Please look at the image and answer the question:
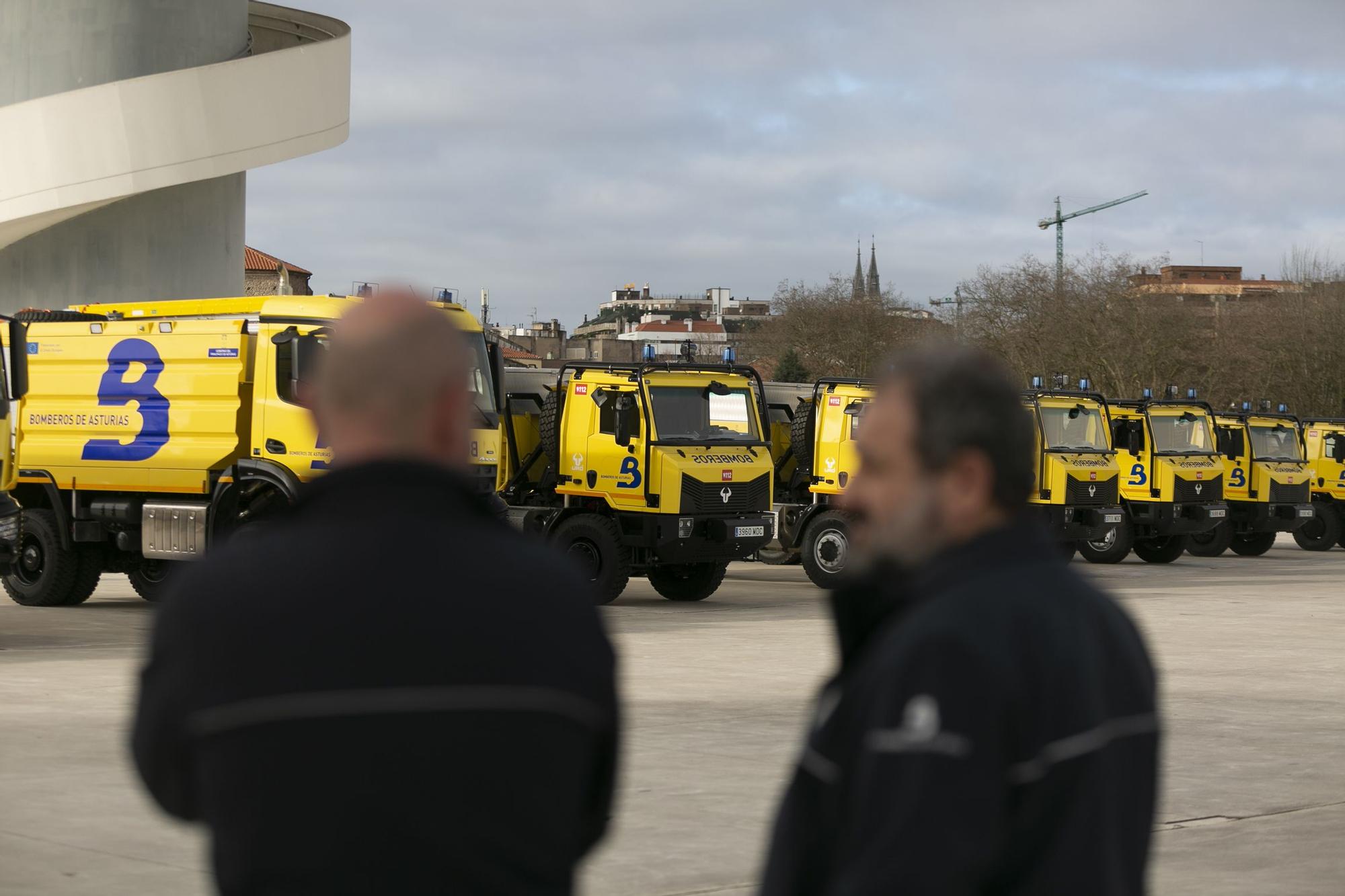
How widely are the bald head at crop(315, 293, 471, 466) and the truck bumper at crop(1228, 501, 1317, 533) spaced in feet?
103

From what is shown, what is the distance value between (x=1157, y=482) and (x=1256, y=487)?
14.8 ft

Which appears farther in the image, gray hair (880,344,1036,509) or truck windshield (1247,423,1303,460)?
truck windshield (1247,423,1303,460)

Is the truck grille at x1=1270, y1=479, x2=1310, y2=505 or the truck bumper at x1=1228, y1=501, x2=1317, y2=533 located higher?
the truck grille at x1=1270, y1=479, x2=1310, y2=505

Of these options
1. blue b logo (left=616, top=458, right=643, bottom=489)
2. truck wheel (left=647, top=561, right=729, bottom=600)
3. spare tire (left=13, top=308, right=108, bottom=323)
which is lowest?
truck wheel (left=647, top=561, right=729, bottom=600)

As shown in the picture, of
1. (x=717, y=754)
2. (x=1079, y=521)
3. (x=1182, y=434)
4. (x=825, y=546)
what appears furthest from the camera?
(x=1182, y=434)

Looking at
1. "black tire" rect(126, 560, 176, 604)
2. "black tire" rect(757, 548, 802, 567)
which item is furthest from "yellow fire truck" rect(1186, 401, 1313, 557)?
"black tire" rect(126, 560, 176, 604)

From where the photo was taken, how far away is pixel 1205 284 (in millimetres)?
148000

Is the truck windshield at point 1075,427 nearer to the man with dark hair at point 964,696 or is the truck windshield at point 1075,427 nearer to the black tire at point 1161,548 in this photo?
the black tire at point 1161,548

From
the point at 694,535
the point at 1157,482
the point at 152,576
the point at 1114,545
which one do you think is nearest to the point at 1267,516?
the point at 1157,482

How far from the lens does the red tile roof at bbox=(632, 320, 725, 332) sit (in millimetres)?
135000

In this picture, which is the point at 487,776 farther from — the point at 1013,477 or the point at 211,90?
the point at 211,90

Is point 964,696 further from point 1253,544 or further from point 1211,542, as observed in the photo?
point 1253,544

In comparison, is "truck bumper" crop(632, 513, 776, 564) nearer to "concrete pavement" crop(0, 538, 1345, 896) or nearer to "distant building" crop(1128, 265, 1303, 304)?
"concrete pavement" crop(0, 538, 1345, 896)

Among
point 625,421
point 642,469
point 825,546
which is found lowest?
point 825,546
